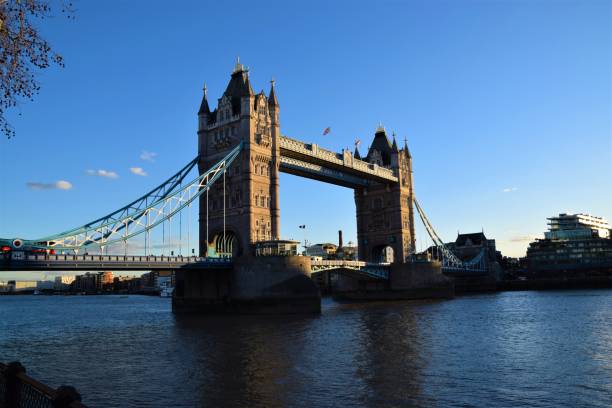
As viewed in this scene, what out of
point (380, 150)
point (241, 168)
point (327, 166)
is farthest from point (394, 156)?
point (241, 168)

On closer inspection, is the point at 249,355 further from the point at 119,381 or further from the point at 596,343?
the point at 596,343

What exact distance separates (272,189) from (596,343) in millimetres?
40909

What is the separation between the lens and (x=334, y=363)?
25.4 m

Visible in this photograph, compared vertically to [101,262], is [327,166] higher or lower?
higher

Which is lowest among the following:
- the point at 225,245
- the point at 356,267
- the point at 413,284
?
the point at 413,284

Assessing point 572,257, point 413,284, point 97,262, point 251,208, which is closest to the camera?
point 97,262

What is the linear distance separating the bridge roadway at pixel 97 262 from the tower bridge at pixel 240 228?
0.08 meters

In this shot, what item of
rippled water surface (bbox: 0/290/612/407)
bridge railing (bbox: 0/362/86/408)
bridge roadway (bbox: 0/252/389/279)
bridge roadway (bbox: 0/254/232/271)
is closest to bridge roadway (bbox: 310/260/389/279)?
bridge roadway (bbox: 0/252/389/279)

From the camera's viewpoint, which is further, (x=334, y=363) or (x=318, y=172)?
(x=318, y=172)

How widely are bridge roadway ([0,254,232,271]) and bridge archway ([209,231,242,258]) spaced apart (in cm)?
868

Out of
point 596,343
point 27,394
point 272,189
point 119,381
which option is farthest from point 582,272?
point 27,394

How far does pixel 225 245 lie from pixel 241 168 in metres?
9.29

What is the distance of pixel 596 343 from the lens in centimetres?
3000

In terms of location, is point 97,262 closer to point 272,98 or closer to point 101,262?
point 101,262
